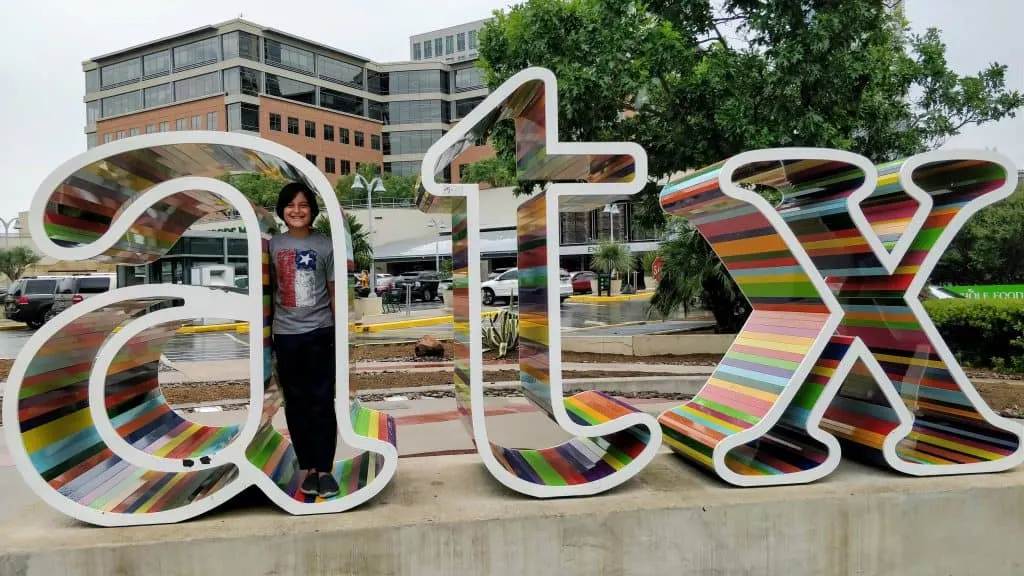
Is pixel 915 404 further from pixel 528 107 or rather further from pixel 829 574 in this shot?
pixel 528 107

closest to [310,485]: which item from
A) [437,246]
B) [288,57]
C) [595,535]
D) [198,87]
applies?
[595,535]

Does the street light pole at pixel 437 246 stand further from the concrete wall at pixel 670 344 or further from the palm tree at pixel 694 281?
the concrete wall at pixel 670 344

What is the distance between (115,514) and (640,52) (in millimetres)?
7823

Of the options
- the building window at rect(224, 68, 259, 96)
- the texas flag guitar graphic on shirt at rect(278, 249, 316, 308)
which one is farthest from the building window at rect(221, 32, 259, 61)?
the texas flag guitar graphic on shirt at rect(278, 249, 316, 308)

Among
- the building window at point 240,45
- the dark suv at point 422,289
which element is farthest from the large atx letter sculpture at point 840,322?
the building window at point 240,45

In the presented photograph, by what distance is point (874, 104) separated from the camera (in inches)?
386

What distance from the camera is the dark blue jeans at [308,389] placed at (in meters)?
3.86

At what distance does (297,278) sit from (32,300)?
983 inches

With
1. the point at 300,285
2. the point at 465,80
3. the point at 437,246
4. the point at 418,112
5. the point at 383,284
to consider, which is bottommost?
the point at 383,284

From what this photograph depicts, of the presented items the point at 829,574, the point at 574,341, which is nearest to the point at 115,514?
the point at 829,574

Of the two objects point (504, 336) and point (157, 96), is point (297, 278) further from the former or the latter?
point (157, 96)

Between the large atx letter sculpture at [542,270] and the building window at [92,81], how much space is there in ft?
288

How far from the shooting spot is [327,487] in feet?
12.6

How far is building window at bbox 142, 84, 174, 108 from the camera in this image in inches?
2886
